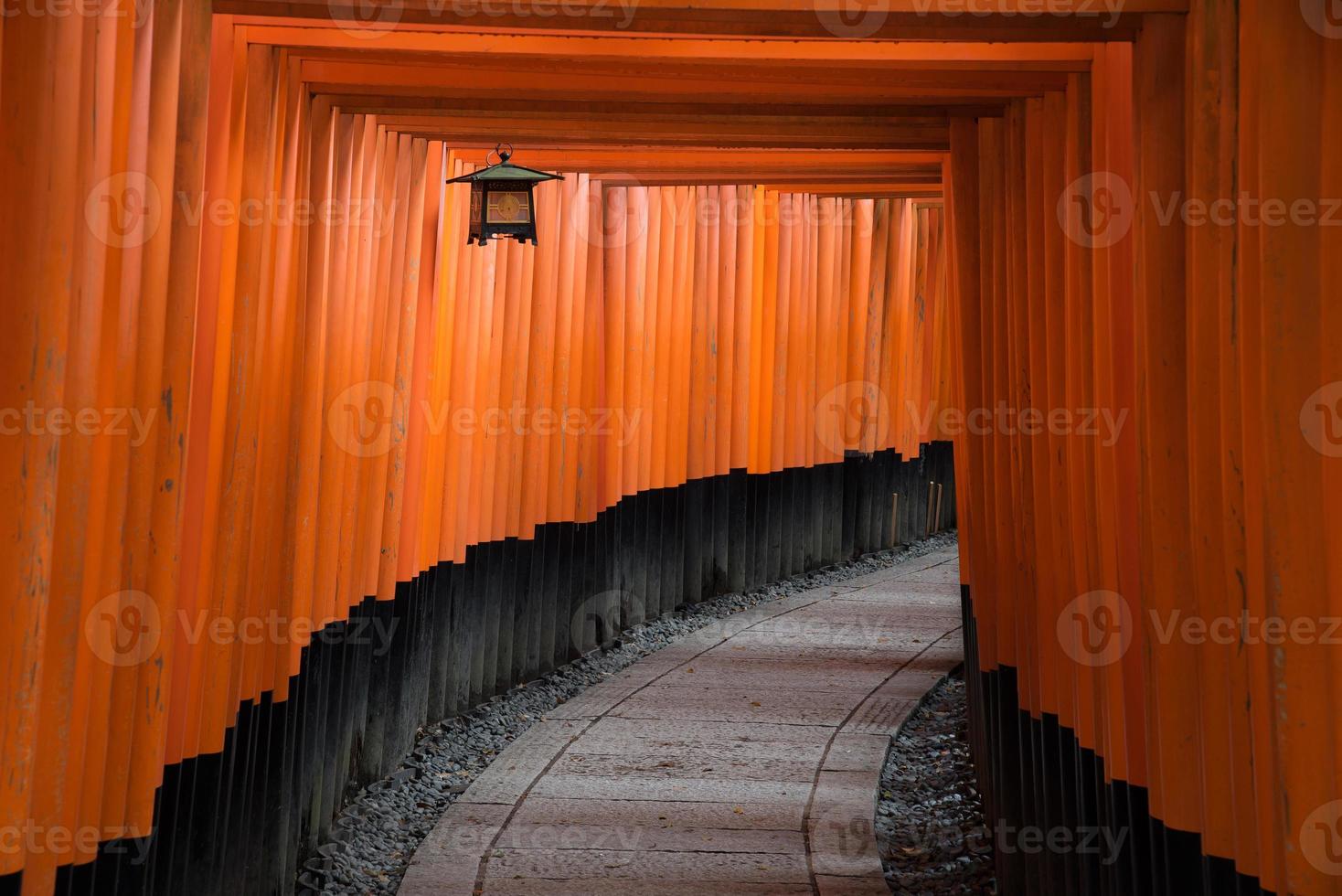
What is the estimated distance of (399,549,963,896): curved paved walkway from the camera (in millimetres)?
5629

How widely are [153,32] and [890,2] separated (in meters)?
1.95

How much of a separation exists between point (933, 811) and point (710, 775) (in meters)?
1.09

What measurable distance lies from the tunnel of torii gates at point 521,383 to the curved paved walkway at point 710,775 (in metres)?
0.64

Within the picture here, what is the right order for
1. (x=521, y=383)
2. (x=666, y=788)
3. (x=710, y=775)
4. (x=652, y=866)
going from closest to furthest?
(x=652, y=866) < (x=666, y=788) < (x=710, y=775) < (x=521, y=383)

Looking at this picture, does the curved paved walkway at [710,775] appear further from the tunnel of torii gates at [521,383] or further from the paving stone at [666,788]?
the tunnel of torii gates at [521,383]

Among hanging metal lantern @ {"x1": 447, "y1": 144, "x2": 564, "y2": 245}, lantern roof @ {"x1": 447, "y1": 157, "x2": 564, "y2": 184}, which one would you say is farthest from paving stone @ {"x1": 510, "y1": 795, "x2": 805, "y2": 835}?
lantern roof @ {"x1": 447, "y1": 157, "x2": 564, "y2": 184}

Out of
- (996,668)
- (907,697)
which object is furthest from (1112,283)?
(907,697)

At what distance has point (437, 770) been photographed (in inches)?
287

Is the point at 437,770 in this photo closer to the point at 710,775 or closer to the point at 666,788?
the point at 666,788

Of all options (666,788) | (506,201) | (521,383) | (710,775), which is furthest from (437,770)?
(506,201)

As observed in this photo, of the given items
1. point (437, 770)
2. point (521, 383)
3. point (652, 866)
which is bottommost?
point (652, 866)

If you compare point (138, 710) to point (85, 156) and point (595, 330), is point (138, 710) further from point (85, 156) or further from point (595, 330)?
point (595, 330)

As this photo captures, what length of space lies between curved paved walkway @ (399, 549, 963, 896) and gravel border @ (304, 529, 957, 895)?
0.54 feet

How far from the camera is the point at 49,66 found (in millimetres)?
2822
